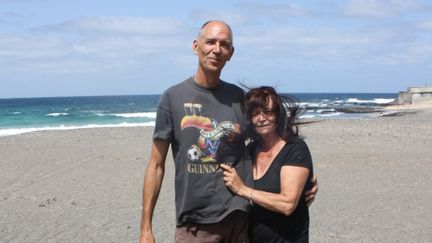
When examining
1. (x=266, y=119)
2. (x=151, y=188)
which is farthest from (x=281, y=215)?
(x=151, y=188)

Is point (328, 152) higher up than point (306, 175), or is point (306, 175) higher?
point (306, 175)

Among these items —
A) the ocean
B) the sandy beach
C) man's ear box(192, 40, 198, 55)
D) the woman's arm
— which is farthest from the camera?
the ocean

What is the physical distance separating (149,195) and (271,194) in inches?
26.8

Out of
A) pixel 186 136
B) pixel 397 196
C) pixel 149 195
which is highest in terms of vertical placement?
pixel 186 136

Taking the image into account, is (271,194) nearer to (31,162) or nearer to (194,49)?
Result: (194,49)

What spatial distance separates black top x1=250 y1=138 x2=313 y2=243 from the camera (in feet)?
8.94

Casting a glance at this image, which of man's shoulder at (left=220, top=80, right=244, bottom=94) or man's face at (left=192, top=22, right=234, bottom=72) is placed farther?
man's shoulder at (left=220, top=80, right=244, bottom=94)

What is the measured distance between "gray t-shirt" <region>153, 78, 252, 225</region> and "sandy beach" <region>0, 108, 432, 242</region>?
31.3 inches

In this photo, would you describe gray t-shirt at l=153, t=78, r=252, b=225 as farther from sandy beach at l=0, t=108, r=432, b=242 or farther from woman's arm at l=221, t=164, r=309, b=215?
sandy beach at l=0, t=108, r=432, b=242

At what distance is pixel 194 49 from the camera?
294 centimetres

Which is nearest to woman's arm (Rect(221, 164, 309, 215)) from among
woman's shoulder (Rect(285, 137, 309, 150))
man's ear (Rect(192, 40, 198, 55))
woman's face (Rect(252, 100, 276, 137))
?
woman's shoulder (Rect(285, 137, 309, 150))

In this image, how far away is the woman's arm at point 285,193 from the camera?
2.67 metres

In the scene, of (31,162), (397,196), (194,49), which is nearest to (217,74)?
(194,49)

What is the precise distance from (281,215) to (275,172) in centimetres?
23
